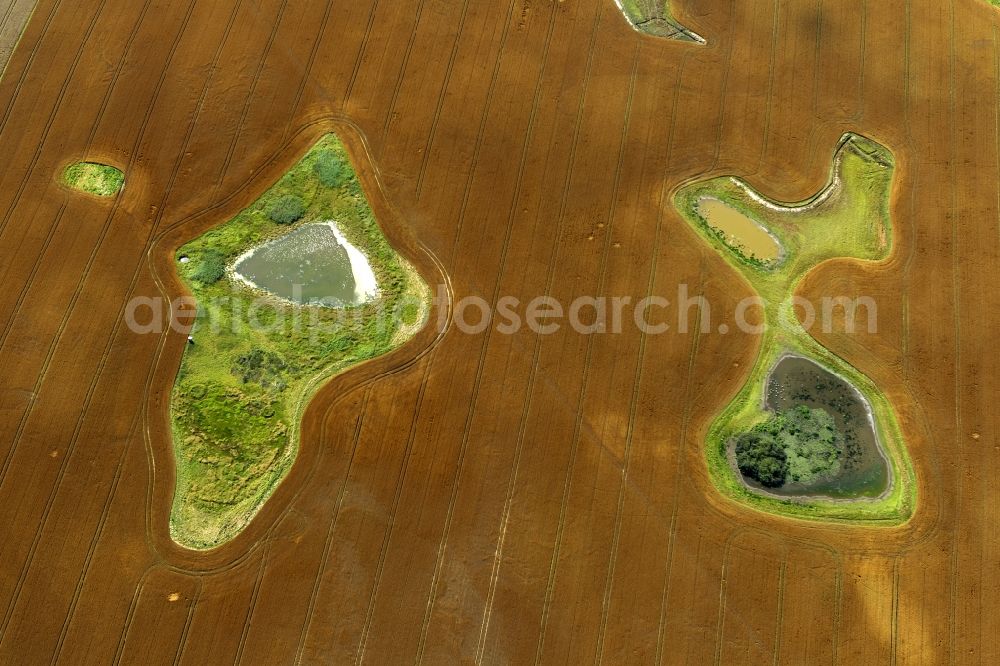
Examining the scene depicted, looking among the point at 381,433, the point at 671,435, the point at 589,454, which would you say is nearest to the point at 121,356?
the point at 381,433

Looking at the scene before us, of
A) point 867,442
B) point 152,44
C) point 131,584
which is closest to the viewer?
point 131,584

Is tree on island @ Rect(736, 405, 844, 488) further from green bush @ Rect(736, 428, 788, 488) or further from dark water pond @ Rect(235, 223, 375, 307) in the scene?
dark water pond @ Rect(235, 223, 375, 307)

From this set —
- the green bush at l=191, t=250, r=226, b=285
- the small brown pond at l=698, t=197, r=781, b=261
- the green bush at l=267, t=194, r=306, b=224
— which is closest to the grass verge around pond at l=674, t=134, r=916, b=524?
the small brown pond at l=698, t=197, r=781, b=261

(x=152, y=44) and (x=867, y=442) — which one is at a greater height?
(x=152, y=44)

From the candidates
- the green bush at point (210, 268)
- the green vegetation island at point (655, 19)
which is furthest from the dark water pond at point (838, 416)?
the green bush at point (210, 268)

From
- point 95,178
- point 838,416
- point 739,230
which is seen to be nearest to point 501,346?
point 739,230

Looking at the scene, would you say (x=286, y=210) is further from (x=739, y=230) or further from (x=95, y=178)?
(x=739, y=230)

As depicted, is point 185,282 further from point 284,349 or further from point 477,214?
point 477,214
